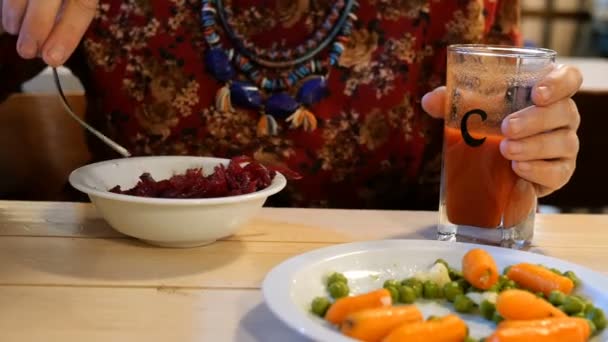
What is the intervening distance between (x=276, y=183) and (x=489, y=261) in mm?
329

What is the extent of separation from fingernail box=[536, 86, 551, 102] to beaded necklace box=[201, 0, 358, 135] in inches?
23.3

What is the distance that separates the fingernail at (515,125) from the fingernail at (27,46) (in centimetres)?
70

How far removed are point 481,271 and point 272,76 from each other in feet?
2.59

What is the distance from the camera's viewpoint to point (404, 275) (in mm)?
918

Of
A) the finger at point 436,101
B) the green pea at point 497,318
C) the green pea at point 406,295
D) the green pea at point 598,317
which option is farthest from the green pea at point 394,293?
the finger at point 436,101

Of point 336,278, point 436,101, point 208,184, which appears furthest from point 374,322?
point 436,101

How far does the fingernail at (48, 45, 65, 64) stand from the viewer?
1.03 meters

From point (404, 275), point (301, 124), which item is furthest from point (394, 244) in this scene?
point (301, 124)

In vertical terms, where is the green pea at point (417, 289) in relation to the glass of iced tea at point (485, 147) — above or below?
below

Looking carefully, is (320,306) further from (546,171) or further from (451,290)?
(546,171)

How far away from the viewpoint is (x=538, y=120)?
102 centimetres

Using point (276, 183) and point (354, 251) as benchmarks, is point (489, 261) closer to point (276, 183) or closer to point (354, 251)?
point (354, 251)

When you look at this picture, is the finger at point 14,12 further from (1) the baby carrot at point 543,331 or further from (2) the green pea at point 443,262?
(1) the baby carrot at point 543,331

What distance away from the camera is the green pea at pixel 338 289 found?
81 cm
